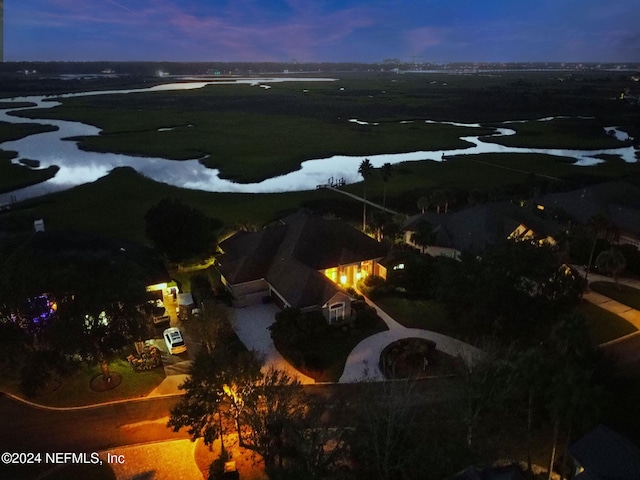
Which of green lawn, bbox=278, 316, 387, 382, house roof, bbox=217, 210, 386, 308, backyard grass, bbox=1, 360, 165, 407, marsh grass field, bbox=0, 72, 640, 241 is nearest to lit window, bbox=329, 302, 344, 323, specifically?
house roof, bbox=217, 210, 386, 308

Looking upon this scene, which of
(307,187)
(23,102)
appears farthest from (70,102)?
(307,187)

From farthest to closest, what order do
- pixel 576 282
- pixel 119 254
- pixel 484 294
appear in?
pixel 119 254
pixel 576 282
pixel 484 294

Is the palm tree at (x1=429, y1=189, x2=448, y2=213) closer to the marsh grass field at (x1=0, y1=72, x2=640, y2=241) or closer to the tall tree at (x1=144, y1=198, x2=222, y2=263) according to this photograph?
the marsh grass field at (x1=0, y1=72, x2=640, y2=241)

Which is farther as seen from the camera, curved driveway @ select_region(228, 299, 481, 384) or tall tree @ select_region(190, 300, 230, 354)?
curved driveway @ select_region(228, 299, 481, 384)

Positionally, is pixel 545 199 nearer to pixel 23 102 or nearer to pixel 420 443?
pixel 420 443

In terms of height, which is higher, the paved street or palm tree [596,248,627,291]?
palm tree [596,248,627,291]

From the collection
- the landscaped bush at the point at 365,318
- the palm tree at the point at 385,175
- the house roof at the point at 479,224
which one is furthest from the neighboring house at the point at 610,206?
the landscaped bush at the point at 365,318

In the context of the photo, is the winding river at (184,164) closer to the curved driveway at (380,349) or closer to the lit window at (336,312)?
the lit window at (336,312)
